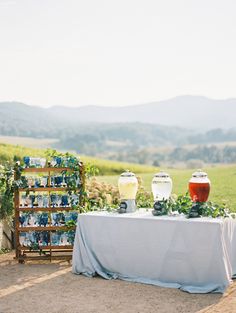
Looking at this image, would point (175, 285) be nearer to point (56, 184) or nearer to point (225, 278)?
point (225, 278)

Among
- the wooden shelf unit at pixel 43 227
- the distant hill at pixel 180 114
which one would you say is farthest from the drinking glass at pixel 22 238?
the distant hill at pixel 180 114

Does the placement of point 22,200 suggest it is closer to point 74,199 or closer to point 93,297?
point 74,199

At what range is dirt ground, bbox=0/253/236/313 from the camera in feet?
17.2

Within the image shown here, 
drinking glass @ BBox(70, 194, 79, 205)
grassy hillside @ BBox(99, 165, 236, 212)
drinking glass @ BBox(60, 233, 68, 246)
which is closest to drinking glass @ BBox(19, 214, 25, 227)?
drinking glass @ BBox(60, 233, 68, 246)

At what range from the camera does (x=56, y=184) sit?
24.1 feet

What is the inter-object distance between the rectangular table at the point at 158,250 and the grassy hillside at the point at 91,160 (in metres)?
11.2

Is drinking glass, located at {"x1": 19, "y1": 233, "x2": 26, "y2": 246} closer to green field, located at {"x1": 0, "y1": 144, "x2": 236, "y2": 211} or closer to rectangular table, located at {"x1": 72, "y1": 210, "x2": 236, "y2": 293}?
rectangular table, located at {"x1": 72, "y1": 210, "x2": 236, "y2": 293}

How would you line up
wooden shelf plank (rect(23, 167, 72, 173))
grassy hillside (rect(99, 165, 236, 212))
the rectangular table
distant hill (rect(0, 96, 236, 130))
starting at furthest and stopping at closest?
1. distant hill (rect(0, 96, 236, 130))
2. grassy hillside (rect(99, 165, 236, 212))
3. wooden shelf plank (rect(23, 167, 72, 173))
4. the rectangular table

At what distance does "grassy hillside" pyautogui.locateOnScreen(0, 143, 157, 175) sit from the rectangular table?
443 inches

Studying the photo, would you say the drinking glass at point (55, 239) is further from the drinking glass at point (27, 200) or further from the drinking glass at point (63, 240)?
the drinking glass at point (27, 200)

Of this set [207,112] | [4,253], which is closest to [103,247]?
[4,253]

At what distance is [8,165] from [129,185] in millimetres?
2334

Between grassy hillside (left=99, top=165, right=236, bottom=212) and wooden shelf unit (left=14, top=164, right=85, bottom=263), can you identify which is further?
grassy hillside (left=99, top=165, right=236, bottom=212)

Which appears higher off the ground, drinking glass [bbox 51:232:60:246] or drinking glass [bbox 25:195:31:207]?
drinking glass [bbox 25:195:31:207]
